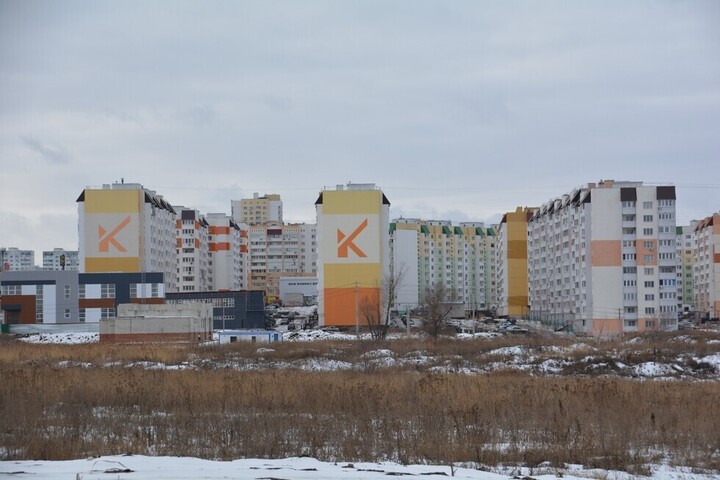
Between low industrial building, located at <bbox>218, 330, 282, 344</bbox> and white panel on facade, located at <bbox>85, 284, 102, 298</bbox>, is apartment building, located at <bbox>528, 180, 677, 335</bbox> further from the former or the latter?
white panel on facade, located at <bbox>85, 284, 102, 298</bbox>

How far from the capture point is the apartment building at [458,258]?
137375 mm

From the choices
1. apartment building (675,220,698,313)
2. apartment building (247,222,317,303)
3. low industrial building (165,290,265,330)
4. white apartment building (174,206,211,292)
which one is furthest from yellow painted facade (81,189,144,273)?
apartment building (675,220,698,313)

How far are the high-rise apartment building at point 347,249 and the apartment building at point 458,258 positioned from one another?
50.8 m

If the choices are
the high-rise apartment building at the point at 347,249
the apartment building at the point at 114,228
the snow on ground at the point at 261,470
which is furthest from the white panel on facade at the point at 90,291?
the snow on ground at the point at 261,470

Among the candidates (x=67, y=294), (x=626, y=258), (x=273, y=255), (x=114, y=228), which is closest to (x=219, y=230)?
(x=273, y=255)

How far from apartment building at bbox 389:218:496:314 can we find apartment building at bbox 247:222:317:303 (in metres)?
30.4

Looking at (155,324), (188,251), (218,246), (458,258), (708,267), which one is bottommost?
(155,324)

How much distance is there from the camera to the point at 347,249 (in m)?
78.2

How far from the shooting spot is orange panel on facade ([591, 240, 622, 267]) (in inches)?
2864

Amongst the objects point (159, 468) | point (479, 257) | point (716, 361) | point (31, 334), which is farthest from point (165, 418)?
point (479, 257)

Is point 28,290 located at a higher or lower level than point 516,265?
lower

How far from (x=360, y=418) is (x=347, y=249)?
63.1 meters

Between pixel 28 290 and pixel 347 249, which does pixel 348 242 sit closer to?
pixel 347 249

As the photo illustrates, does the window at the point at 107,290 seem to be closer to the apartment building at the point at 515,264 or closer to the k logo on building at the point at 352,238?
the k logo on building at the point at 352,238
